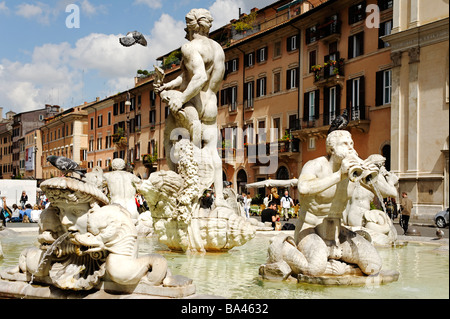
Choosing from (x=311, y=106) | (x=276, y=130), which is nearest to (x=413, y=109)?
(x=311, y=106)

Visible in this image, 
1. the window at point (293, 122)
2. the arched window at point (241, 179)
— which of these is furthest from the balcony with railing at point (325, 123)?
the arched window at point (241, 179)

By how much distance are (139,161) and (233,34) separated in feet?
55.4

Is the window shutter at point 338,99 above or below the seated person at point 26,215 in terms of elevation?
above

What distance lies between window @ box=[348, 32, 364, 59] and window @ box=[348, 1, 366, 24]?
3.11ft

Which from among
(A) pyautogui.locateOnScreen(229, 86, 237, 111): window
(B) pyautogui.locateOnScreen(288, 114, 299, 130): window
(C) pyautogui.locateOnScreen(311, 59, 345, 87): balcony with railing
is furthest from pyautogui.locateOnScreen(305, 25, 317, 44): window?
(A) pyautogui.locateOnScreen(229, 86, 237, 111): window

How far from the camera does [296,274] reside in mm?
4957

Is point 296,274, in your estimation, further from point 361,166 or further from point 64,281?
point 64,281

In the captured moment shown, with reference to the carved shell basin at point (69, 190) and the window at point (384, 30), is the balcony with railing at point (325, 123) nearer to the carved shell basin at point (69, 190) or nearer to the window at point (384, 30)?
the window at point (384, 30)

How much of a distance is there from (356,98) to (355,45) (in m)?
3.36

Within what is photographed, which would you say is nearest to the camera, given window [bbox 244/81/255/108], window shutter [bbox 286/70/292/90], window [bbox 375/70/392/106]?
window [bbox 375/70/392/106]

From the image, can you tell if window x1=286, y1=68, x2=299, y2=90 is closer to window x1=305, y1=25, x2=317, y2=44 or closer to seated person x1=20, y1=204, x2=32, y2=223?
window x1=305, y1=25, x2=317, y2=44

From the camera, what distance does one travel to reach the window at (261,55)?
4378cm

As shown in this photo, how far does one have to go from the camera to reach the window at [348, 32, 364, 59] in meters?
34.3

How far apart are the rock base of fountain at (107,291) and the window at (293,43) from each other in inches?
1499
